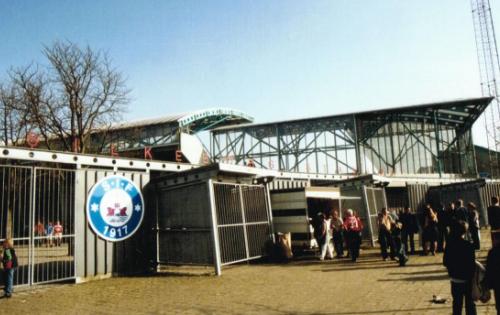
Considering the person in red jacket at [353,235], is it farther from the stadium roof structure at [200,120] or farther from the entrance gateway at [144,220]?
the stadium roof structure at [200,120]

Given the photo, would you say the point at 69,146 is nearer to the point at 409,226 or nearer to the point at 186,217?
the point at 186,217

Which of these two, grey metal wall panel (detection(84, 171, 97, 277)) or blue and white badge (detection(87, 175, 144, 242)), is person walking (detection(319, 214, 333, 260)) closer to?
blue and white badge (detection(87, 175, 144, 242))

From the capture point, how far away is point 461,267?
619cm

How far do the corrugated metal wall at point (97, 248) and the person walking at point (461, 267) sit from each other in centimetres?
988

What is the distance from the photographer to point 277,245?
15.2 meters

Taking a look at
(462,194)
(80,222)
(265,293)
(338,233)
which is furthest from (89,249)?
(462,194)

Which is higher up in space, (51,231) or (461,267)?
(51,231)

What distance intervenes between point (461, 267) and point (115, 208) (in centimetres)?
1015

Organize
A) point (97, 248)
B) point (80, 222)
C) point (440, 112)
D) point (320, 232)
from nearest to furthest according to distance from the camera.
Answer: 1. point (80, 222)
2. point (97, 248)
3. point (320, 232)
4. point (440, 112)

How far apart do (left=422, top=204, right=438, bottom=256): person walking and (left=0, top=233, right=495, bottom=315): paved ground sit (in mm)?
2172

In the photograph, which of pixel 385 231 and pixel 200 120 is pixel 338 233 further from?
pixel 200 120

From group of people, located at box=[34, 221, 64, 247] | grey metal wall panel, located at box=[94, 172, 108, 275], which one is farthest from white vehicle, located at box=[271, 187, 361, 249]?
group of people, located at box=[34, 221, 64, 247]

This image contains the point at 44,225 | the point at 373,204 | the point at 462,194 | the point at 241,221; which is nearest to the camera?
the point at 44,225

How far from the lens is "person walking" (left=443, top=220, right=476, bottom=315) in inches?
243
